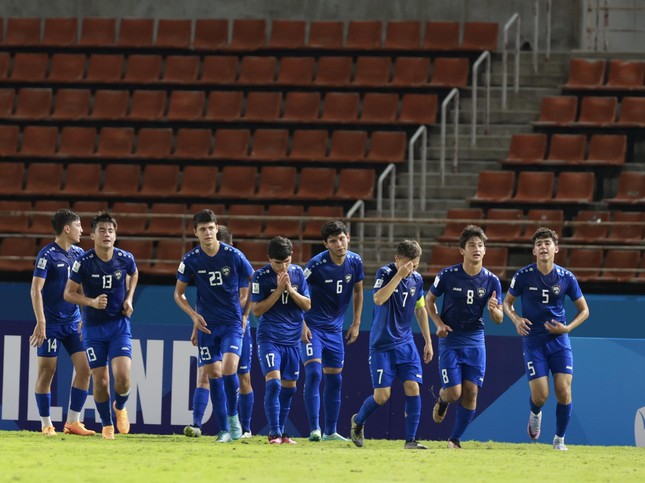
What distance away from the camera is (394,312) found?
42.0 ft

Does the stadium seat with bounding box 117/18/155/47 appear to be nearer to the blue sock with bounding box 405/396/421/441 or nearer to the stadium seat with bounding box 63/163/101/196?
the stadium seat with bounding box 63/163/101/196

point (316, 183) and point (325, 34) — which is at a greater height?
point (325, 34)

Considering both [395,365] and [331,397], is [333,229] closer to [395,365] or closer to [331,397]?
[395,365]

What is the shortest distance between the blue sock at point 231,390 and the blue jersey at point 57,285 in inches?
78.6

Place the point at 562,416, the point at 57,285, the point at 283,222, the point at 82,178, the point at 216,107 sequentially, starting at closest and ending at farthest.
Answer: the point at 562,416 → the point at 57,285 → the point at 283,222 → the point at 82,178 → the point at 216,107

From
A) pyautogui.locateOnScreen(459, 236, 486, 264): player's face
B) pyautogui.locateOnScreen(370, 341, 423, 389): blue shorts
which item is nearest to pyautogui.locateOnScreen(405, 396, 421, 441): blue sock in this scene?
pyautogui.locateOnScreen(370, 341, 423, 389): blue shorts

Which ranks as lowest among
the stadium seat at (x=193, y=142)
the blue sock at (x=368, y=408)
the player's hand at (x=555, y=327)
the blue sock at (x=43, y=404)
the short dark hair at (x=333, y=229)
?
the blue sock at (x=43, y=404)

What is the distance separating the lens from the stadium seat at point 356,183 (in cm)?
2062

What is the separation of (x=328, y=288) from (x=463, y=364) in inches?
62.0

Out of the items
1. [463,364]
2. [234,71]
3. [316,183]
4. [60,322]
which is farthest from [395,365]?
[234,71]

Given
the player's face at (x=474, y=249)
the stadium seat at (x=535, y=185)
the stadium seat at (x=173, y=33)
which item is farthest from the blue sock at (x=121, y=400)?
the stadium seat at (x=173, y=33)

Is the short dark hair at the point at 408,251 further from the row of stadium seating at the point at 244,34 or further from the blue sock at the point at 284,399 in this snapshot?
the row of stadium seating at the point at 244,34

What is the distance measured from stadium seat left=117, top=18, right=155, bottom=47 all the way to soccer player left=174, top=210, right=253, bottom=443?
11.8m

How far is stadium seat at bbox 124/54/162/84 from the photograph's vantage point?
23.2 meters
